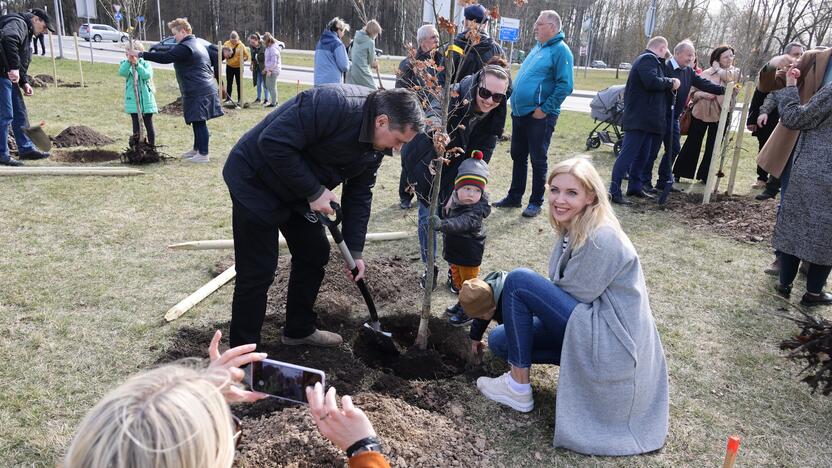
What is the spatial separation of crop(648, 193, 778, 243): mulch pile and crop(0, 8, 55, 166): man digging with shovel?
27.4 ft

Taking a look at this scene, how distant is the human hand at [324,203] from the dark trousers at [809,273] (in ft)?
12.3

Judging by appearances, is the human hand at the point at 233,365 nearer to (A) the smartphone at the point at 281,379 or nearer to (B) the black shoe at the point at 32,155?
(A) the smartphone at the point at 281,379

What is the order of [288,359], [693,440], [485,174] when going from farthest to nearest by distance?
[485,174] → [288,359] → [693,440]

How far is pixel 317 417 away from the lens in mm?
1576

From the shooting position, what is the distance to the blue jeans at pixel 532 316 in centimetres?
283

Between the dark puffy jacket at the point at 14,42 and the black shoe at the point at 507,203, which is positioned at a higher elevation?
the dark puffy jacket at the point at 14,42

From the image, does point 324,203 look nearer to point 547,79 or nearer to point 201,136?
point 547,79

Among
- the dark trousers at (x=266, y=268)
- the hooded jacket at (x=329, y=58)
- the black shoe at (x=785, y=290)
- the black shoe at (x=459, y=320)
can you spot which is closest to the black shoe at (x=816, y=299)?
the black shoe at (x=785, y=290)

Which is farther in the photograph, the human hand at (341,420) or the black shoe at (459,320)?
the black shoe at (459,320)

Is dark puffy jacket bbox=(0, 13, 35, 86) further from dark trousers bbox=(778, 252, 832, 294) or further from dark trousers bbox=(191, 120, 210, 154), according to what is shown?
dark trousers bbox=(778, 252, 832, 294)

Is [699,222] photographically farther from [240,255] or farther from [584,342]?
[240,255]

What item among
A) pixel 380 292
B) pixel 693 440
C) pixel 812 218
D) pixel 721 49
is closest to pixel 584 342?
pixel 693 440

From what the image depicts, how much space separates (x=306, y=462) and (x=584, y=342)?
1353 millimetres

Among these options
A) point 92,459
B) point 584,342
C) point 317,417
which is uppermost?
point 92,459
